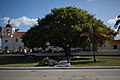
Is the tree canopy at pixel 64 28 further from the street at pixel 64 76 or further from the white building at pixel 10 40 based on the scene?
the white building at pixel 10 40

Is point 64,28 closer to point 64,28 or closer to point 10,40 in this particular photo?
point 64,28

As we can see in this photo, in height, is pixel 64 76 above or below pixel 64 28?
below

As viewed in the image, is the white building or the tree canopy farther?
the white building

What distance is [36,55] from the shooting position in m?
53.6

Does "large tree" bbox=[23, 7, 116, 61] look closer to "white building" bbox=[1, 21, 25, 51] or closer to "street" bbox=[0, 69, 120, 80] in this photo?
"street" bbox=[0, 69, 120, 80]

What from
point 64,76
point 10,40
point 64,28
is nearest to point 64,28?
point 64,28

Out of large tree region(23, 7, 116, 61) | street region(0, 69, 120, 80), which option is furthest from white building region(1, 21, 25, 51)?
street region(0, 69, 120, 80)

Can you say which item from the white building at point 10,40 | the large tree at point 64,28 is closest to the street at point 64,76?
the large tree at point 64,28

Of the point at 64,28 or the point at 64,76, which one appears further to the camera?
the point at 64,28

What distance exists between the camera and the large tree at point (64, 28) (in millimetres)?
42469

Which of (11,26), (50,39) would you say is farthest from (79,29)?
(11,26)

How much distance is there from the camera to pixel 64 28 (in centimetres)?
4275

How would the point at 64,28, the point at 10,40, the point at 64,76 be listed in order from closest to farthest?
the point at 64,76 < the point at 64,28 < the point at 10,40

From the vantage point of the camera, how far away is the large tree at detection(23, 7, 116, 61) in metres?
42.5
